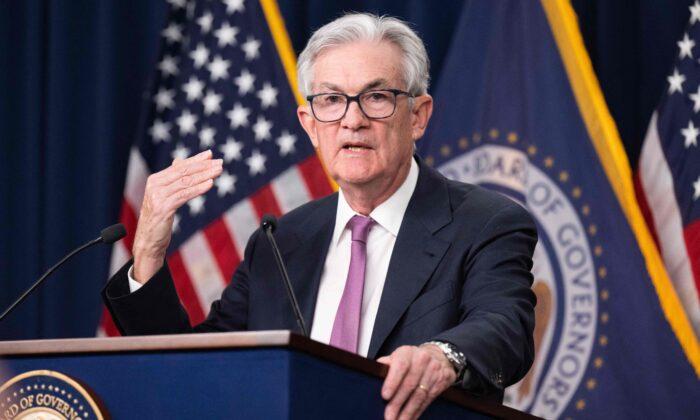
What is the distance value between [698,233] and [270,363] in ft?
9.06

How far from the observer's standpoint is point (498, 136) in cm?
426

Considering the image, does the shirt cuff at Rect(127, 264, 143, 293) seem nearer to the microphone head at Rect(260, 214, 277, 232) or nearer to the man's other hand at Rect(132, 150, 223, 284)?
the man's other hand at Rect(132, 150, 223, 284)

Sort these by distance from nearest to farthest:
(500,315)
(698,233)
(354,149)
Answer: (500,315) < (354,149) < (698,233)

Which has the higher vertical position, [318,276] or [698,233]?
[318,276]

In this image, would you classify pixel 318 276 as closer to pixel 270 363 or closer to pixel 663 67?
pixel 270 363

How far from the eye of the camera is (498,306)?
229cm

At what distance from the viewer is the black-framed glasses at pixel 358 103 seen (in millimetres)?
2621

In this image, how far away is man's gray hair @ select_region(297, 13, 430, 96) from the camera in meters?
2.66

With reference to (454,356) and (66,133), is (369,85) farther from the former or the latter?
(66,133)

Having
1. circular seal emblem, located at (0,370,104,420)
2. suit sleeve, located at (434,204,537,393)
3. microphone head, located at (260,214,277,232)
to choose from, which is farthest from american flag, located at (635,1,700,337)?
circular seal emblem, located at (0,370,104,420)

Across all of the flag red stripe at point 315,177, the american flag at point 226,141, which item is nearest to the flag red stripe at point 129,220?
the american flag at point 226,141

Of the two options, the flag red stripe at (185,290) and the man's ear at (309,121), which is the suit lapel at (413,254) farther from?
the flag red stripe at (185,290)

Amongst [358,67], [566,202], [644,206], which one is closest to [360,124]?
[358,67]

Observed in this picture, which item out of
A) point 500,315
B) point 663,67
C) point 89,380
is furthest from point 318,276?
point 663,67
